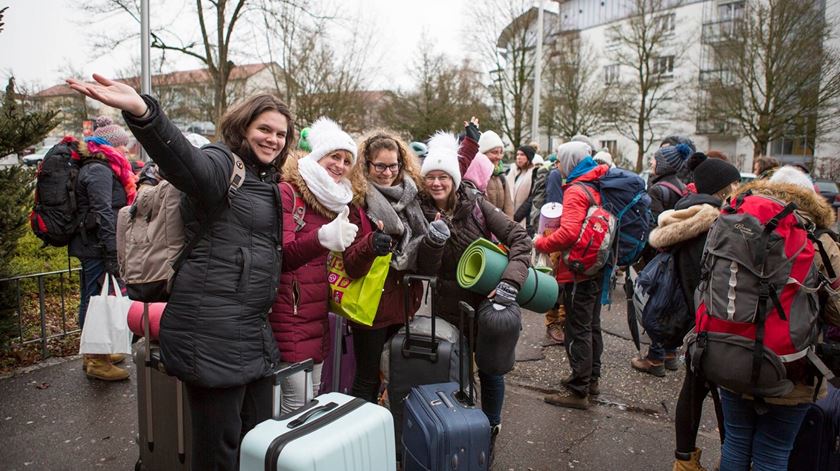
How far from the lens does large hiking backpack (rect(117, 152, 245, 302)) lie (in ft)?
7.04

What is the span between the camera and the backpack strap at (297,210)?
2717mm

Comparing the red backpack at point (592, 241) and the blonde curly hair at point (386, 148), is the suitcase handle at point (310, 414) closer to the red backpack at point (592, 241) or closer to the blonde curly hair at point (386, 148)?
the blonde curly hair at point (386, 148)

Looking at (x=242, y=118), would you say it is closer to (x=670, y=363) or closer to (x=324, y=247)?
(x=324, y=247)

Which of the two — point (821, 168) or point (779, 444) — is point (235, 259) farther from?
point (821, 168)

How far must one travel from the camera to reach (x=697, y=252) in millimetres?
3139

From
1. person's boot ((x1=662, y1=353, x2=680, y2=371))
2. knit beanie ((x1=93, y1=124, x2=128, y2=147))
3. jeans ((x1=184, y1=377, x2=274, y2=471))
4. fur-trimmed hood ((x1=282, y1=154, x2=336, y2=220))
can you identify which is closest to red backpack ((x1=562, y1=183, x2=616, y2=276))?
person's boot ((x1=662, y1=353, x2=680, y2=371))

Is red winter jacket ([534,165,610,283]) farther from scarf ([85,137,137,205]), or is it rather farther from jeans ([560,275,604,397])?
scarf ([85,137,137,205])

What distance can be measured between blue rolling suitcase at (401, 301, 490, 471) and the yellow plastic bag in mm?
471

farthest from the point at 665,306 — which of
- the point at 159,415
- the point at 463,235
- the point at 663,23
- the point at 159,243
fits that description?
the point at 663,23

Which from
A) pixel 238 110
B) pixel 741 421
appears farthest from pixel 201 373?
pixel 741 421

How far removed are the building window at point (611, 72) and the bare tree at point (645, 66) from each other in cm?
148

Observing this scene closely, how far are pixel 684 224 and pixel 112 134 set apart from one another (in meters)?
4.34

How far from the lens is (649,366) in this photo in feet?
16.0

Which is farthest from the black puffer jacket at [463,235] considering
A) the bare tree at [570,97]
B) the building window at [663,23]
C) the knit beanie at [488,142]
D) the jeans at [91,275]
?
the building window at [663,23]
